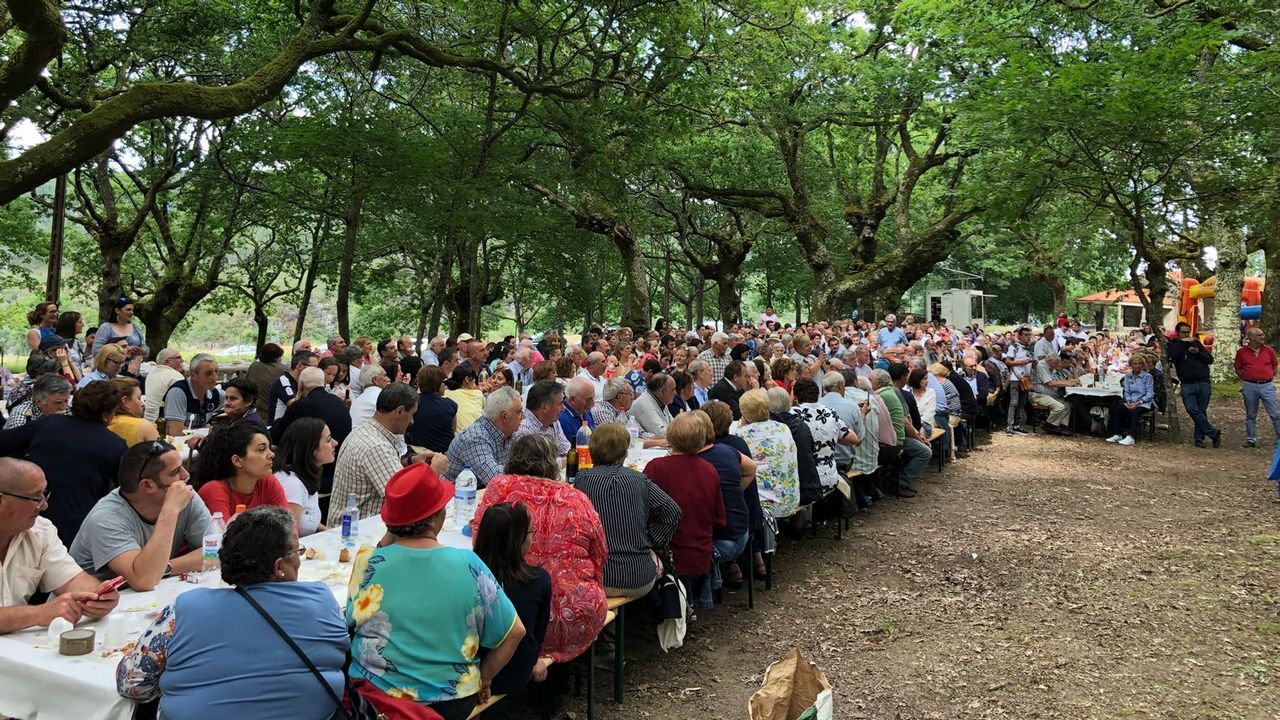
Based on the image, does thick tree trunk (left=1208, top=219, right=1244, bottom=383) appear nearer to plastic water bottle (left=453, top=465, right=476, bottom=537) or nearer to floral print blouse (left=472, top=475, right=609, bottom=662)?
plastic water bottle (left=453, top=465, right=476, bottom=537)

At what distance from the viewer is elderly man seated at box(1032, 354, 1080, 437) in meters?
13.2

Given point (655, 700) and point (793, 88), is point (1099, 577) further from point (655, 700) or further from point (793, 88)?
point (793, 88)

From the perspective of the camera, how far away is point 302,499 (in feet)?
13.7

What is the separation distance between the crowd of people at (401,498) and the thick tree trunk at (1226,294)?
1206cm

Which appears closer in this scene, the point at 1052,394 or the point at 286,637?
the point at 286,637

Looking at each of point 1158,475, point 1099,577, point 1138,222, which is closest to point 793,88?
point 1138,222

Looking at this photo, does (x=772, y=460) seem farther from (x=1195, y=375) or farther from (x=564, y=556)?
(x=1195, y=375)

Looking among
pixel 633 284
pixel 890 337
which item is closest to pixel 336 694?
pixel 890 337

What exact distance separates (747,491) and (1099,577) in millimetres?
3061

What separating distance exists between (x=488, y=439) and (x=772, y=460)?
2123 millimetres

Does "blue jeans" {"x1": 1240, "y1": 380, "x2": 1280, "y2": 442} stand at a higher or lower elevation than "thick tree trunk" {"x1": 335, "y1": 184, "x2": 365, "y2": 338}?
lower

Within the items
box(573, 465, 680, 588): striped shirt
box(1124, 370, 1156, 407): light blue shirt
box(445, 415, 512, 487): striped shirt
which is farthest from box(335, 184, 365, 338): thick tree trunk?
box(1124, 370, 1156, 407): light blue shirt

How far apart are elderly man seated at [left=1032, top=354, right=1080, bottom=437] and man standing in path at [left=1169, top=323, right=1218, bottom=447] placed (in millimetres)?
1766

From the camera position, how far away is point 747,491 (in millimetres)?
5457
